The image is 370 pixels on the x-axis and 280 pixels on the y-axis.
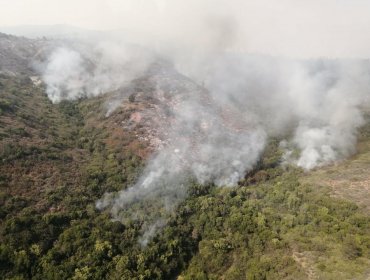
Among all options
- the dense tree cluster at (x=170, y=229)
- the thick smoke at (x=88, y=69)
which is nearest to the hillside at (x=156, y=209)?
the dense tree cluster at (x=170, y=229)

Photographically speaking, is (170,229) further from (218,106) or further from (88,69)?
(88,69)

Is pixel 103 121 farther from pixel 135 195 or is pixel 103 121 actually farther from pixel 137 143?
pixel 135 195

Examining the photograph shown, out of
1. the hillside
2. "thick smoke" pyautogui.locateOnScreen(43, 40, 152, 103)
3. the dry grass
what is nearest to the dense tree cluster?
the hillside

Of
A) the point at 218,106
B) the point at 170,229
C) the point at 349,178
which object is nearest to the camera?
the point at 170,229

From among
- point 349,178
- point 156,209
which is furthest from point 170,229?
point 349,178

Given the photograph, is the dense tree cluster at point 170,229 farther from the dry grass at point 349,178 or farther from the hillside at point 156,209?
the dry grass at point 349,178
